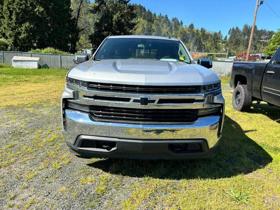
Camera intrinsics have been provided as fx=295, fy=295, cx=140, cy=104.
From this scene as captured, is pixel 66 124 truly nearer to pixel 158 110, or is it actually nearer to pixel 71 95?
pixel 71 95

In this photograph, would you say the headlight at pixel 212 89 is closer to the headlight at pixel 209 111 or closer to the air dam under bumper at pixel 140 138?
the headlight at pixel 209 111

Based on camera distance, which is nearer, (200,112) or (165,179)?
(200,112)

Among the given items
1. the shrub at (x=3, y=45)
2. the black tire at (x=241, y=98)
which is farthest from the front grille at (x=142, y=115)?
the shrub at (x=3, y=45)

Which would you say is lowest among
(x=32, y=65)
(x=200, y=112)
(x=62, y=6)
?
(x=32, y=65)

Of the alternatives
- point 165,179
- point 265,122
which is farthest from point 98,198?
point 265,122

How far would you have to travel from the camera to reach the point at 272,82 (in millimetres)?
5953

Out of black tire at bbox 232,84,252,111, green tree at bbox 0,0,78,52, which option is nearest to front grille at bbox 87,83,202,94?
black tire at bbox 232,84,252,111

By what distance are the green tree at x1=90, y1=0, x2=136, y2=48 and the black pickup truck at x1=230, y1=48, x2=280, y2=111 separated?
3509cm

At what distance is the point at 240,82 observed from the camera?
7711 mm

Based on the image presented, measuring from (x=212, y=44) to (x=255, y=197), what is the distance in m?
149

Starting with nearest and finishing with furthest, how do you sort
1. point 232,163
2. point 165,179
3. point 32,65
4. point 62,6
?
point 165,179
point 232,163
point 32,65
point 62,6

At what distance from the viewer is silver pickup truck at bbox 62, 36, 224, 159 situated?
119 inches

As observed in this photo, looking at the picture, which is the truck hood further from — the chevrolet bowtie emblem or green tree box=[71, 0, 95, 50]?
green tree box=[71, 0, 95, 50]

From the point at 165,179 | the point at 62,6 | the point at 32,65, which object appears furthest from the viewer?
the point at 62,6
